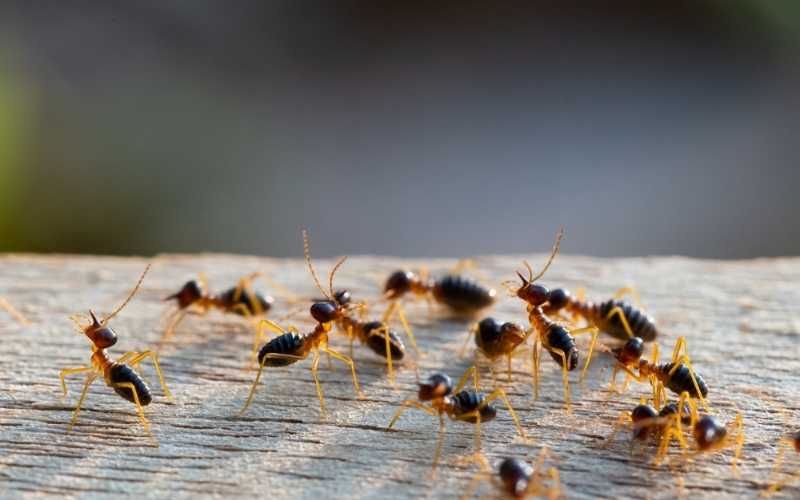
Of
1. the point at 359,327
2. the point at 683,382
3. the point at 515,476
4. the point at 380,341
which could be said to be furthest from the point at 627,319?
the point at 515,476

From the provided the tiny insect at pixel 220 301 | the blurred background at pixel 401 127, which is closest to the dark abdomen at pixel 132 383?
the tiny insect at pixel 220 301

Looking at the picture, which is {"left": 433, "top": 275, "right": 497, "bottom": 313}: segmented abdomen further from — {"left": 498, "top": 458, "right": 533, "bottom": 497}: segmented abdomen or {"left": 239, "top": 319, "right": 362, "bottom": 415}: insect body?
{"left": 498, "top": 458, "right": 533, "bottom": 497}: segmented abdomen

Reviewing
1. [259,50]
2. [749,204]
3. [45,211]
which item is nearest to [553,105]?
[749,204]

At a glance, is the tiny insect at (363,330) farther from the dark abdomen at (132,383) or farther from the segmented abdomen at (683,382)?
the segmented abdomen at (683,382)

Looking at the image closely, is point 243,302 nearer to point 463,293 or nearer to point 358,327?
point 358,327

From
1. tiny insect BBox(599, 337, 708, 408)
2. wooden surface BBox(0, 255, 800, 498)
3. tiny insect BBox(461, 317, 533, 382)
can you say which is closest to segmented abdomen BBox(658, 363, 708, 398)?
tiny insect BBox(599, 337, 708, 408)

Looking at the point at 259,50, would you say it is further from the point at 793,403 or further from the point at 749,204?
the point at 793,403
